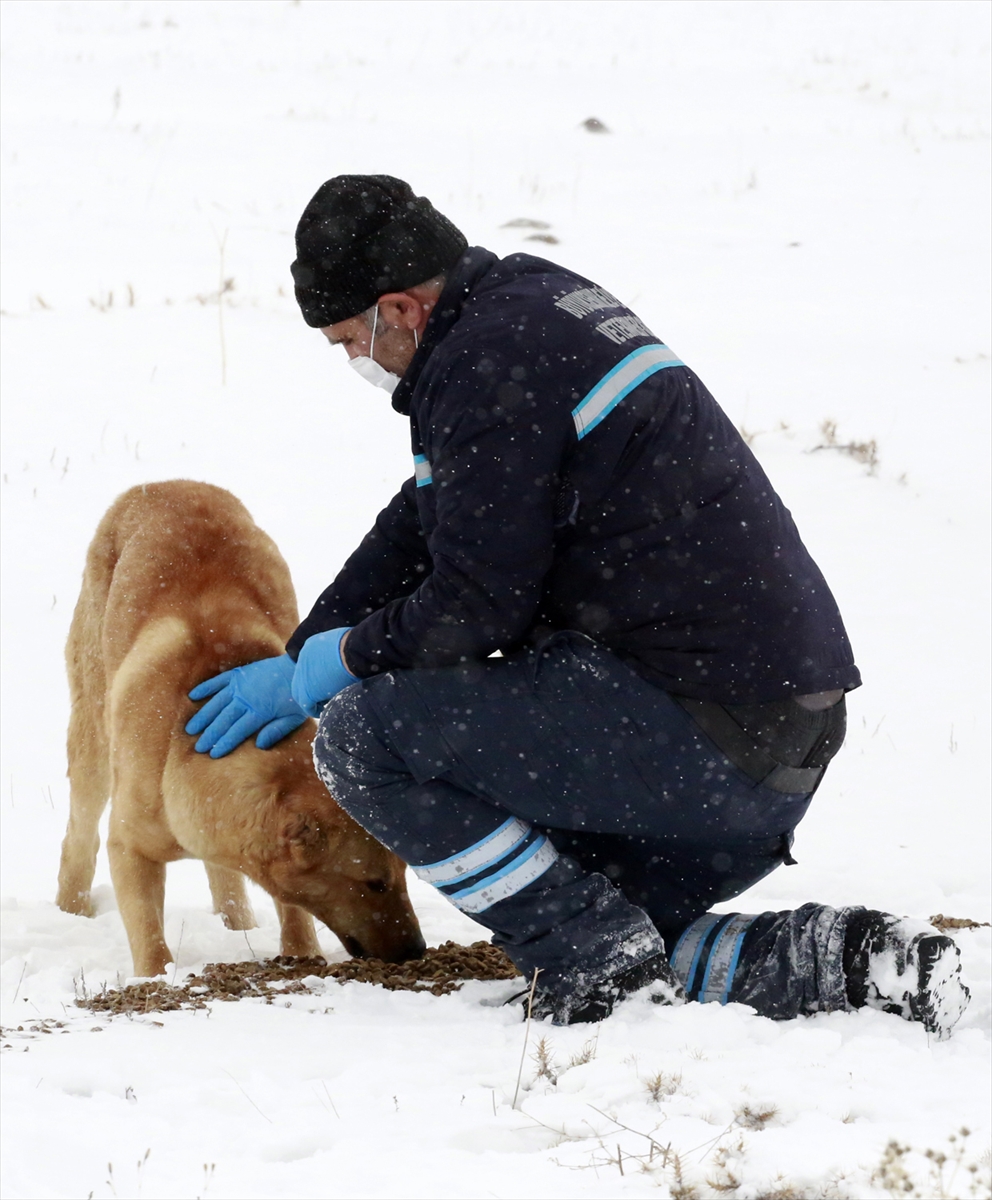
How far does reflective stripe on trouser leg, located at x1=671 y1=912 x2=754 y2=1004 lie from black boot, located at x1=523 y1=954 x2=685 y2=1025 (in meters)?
0.16

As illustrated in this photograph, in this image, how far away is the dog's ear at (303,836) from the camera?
12.2ft

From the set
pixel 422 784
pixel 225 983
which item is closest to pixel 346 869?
pixel 225 983

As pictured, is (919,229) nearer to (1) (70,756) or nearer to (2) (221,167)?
(2) (221,167)

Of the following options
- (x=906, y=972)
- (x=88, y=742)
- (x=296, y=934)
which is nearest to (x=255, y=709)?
(x=296, y=934)

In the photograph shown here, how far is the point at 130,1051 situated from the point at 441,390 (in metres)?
1.63

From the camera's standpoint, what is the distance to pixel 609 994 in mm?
3033

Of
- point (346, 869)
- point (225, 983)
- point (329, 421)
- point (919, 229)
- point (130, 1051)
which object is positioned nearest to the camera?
point (130, 1051)

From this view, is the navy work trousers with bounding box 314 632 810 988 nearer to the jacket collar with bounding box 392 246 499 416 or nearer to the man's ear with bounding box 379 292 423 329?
the jacket collar with bounding box 392 246 499 416

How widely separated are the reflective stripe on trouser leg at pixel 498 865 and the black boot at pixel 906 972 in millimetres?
758

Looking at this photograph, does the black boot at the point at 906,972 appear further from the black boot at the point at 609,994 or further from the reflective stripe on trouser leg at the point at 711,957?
the black boot at the point at 609,994

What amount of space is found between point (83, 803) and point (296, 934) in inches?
47.1

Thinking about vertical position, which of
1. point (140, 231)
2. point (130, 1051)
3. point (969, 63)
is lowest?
point (130, 1051)

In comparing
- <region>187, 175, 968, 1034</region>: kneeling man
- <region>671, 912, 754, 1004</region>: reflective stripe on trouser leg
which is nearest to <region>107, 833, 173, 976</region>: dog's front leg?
<region>187, 175, 968, 1034</region>: kneeling man

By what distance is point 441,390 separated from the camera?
2945 mm
